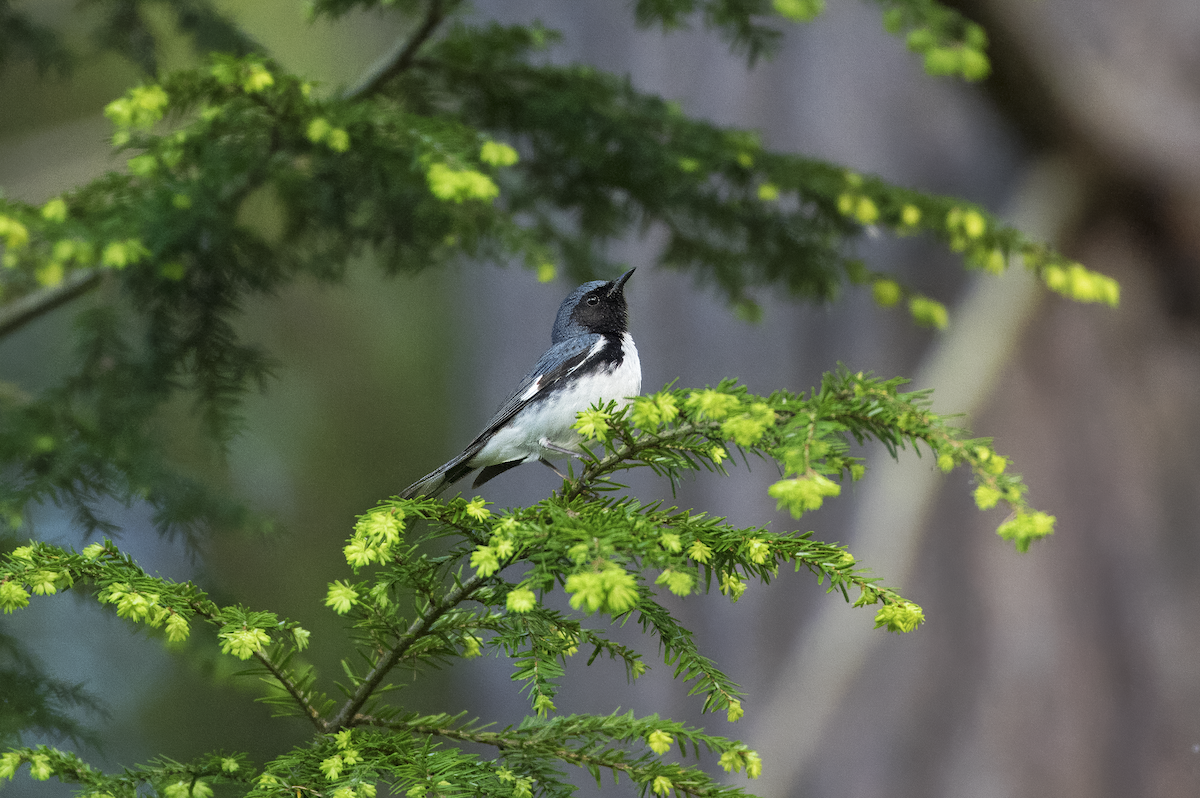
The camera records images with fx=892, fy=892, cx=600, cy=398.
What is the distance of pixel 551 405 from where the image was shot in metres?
1.15

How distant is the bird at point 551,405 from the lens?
1115 millimetres

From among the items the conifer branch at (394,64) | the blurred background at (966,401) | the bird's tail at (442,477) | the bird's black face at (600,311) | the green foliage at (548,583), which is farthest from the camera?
the blurred background at (966,401)

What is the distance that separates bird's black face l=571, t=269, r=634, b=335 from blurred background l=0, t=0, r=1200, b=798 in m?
1.01

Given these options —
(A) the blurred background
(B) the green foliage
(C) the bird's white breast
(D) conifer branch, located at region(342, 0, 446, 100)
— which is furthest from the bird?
(A) the blurred background

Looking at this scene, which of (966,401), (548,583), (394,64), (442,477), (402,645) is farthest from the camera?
(966,401)

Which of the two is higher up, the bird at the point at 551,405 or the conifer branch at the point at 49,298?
the conifer branch at the point at 49,298

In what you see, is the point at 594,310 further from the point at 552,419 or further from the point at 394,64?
the point at 394,64

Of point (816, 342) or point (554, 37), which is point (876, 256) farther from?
point (554, 37)

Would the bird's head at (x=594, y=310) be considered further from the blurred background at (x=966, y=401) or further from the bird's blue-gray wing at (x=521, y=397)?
the blurred background at (x=966, y=401)

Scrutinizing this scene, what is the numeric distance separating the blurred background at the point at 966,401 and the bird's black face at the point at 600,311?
101 cm

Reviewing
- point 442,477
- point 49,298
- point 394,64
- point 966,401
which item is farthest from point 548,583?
point 966,401

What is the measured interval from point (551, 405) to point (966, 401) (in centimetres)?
193

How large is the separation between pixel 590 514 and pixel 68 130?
10.2 feet

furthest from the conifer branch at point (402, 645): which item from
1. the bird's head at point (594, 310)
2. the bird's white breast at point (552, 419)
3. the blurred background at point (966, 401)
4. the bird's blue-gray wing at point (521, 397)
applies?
the blurred background at point (966, 401)
